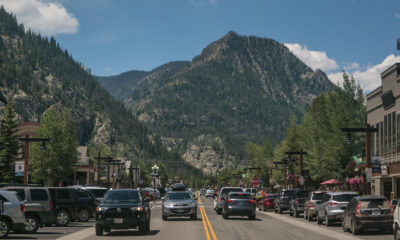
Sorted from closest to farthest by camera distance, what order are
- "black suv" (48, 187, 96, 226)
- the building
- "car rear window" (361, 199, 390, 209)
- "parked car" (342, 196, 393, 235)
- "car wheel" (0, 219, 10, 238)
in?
"car wheel" (0, 219, 10, 238) < "parked car" (342, 196, 393, 235) < "car rear window" (361, 199, 390, 209) < "black suv" (48, 187, 96, 226) < the building

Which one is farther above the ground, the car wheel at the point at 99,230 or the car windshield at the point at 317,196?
the car windshield at the point at 317,196

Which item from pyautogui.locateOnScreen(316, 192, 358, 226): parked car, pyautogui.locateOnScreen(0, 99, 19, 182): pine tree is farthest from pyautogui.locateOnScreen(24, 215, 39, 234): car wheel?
pyautogui.locateOnScreen(0, 99, 19, 182): pine tree

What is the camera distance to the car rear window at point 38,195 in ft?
84.6

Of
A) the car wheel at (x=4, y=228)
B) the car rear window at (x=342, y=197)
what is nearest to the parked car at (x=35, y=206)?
the car wheel at (x=4, y=228)

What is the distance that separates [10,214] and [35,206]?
3.67 metres

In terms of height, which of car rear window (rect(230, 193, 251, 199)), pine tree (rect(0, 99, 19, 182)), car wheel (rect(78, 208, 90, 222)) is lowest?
car wheel (rect(78, 208, 90, 222))

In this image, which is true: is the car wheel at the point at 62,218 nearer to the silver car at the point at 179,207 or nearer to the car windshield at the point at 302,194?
the silver car at the point at 179,207

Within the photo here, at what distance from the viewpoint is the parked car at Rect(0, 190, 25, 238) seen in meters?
21.0

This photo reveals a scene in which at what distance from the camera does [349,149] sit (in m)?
57.6

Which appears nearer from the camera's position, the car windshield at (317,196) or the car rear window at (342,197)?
the car rear window at (342,197)

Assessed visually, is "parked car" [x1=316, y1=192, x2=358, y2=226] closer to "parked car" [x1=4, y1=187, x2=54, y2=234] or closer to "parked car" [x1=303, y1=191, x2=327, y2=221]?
"parked car" [x1=303, y1=191, x2=327, y2=221]

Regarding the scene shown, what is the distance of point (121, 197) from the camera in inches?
958

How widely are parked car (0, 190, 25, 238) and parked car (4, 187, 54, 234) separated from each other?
79.9 inches

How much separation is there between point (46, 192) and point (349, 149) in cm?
3861
